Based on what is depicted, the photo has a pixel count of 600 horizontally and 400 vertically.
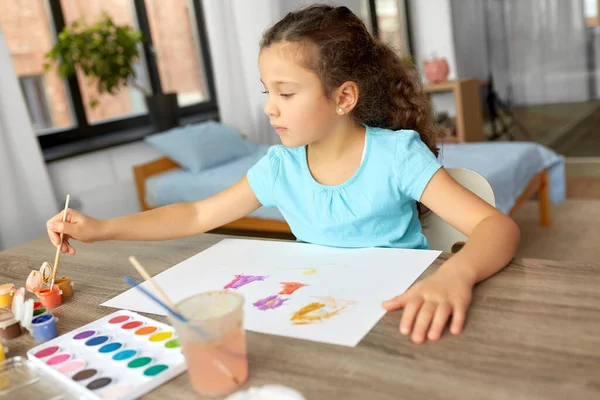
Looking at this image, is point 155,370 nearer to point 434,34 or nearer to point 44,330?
point 44,330

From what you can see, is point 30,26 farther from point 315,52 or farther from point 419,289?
point 419,289

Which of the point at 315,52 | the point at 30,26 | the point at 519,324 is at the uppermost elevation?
the point at 30,26

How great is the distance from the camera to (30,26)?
2.75 metres

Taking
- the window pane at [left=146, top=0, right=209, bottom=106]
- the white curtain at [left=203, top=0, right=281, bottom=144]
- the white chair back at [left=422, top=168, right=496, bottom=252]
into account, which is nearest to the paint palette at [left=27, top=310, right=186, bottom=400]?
the white chair back at [left=422, top=168, right=496, bottom=252]

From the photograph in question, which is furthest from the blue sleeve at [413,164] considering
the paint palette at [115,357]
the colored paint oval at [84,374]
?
the colored paint oval at [84,374]

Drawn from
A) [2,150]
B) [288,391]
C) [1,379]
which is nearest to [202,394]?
[288,391]

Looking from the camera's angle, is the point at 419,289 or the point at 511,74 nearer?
the point at 419,289

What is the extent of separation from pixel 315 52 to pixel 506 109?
10.6ft

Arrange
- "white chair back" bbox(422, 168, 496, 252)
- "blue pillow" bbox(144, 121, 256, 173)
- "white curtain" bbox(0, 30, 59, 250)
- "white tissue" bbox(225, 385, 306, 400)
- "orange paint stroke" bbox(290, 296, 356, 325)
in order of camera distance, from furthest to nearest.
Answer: "blue pillow" bbox(144, 121, 256, 173) < "white curtain" bbox(0, 30, 59, 250) < "white chair back" bbox(422, 168, 496, 252) < "orange paint stroke" bbox(290, 296, 356, 325) < "white tissue" bbox(225, 385, 306, 400)

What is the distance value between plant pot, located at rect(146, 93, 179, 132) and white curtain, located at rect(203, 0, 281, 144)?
0.31 metres

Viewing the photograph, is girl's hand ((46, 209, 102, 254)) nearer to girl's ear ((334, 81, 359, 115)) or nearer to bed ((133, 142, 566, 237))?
girl's ear ((334, 81, 359, 115))

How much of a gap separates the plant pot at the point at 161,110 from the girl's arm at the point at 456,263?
214cm

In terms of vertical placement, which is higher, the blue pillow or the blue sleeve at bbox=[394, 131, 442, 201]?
the blue sleeve at bbox=[394, 131, 442, 201]

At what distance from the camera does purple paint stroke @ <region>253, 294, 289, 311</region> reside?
0.78 m
